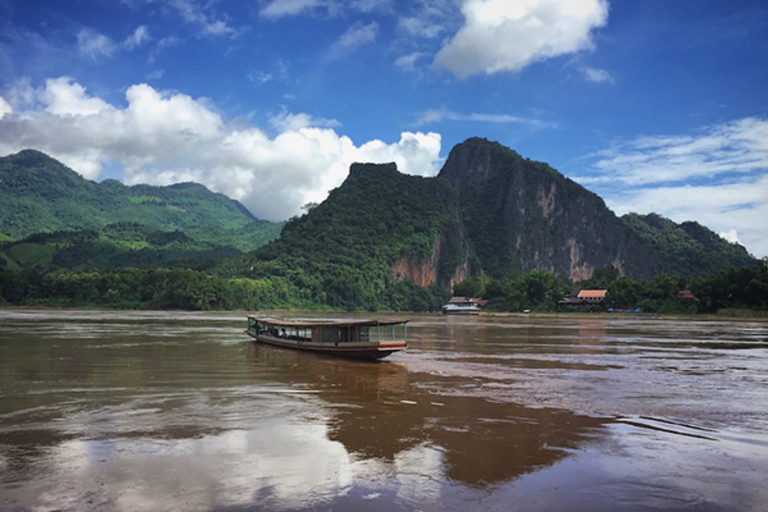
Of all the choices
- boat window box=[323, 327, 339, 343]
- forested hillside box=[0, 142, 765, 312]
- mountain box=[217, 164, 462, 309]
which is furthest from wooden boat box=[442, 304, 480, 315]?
boat window box=[323, 327, 339, 343]

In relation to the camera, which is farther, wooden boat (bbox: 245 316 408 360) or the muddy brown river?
wooden boat (bbox: 245 316 408 360)

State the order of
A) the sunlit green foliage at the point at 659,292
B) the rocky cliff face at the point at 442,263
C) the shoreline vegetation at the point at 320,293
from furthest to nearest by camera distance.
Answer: the rocky cliff face at the point at 442,263 → the shoreline vegetation at the point at 320,293 → the sunlit green foliage at the point at 659,292

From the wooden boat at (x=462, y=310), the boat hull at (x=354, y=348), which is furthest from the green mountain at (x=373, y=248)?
the boat hull at (x=354, y=348)

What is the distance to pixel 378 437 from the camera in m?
11.4

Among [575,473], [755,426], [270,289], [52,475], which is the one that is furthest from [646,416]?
[270,289]

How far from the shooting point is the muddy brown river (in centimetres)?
795

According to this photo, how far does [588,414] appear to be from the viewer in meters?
14.0

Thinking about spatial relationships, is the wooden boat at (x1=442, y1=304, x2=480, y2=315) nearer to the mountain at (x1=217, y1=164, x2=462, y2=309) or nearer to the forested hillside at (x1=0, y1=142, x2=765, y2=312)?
the forested hillside at (x1=0, y1=142, x2=765, y2=312)

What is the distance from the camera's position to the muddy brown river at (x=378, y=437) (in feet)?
26.1

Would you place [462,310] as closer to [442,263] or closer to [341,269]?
[341,269]

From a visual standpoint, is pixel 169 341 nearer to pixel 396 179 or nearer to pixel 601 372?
pixel 601 372

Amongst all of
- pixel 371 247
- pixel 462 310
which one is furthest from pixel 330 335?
pixel 371 247

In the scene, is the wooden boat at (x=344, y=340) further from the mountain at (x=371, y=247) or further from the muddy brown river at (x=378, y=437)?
the mountain at (x=371, y=247)

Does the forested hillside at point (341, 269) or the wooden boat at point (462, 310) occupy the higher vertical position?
the forested hillside at point (341, 269)
